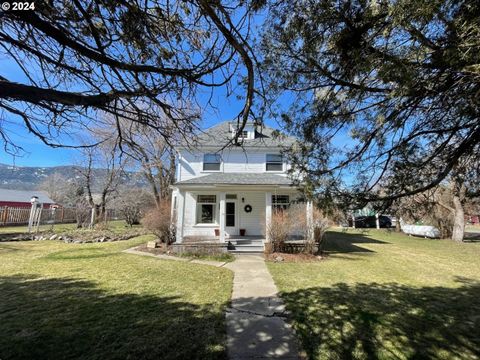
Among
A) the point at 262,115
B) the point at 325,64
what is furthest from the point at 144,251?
the point at 325,64

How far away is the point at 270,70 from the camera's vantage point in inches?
158

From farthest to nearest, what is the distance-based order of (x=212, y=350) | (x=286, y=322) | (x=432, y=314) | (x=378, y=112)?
(x=432, y=314) < (x=286, y=322) < (x=378, y=112) < (x=212, y=350)

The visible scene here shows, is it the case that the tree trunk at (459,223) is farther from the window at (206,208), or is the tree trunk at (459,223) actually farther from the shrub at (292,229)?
the window at (206,208)

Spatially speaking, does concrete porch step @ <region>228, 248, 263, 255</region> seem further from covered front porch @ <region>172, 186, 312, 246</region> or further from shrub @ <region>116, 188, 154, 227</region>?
shrub @ <region>116, 188, 154, 227</region>

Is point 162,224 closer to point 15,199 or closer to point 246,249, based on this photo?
point 246,249

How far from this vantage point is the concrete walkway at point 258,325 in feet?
11.8

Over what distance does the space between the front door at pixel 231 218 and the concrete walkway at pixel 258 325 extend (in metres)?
7.80

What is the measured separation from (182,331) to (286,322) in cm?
183

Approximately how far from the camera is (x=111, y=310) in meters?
5.03

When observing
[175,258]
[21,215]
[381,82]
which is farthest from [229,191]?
[21,215]

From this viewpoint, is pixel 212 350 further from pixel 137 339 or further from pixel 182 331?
pixel 137 339

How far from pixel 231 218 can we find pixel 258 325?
36.8ft

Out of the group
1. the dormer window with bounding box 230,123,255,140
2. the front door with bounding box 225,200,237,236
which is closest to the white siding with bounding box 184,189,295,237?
the front door with bounding box 225,200,237,236

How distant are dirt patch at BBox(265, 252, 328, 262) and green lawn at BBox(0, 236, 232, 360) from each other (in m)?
2.87
